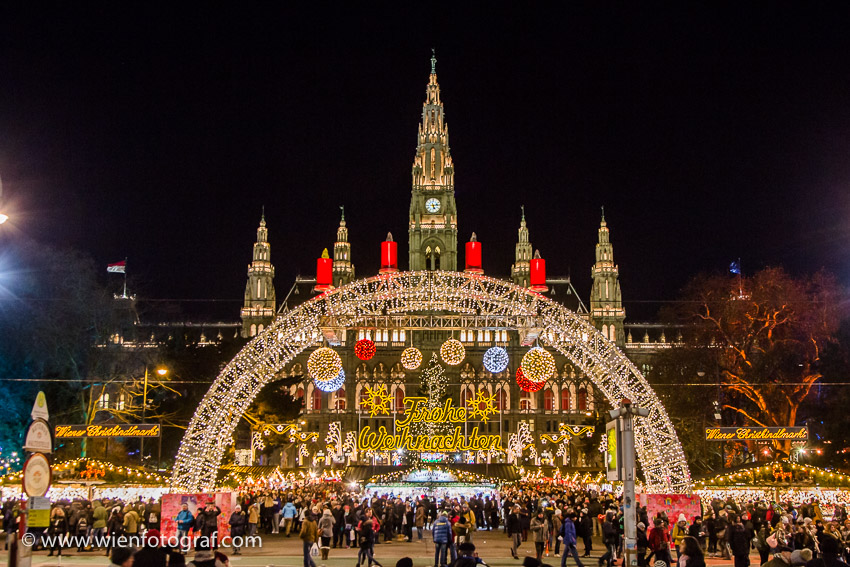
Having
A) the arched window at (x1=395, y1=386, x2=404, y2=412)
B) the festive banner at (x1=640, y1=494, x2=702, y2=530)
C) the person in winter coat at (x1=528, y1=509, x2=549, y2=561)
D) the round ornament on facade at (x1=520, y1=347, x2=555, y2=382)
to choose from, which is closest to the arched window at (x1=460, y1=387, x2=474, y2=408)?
the arched window at (x1=395, y1=386, x2=404, y2=412)

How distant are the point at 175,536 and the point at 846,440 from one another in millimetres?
24813

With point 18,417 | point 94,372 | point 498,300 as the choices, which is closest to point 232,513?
point 498,300

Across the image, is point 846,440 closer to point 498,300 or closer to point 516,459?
point 498,300

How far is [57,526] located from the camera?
21.8 meters

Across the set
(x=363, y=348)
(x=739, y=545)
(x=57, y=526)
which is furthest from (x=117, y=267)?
(x=739, y=545)

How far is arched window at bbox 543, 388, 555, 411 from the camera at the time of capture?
8531 centimetres

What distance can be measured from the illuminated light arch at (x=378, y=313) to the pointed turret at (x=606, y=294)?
6193 centimetres

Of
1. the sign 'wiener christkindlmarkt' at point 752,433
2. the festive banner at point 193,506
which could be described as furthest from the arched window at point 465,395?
the festive banner at point 193,506

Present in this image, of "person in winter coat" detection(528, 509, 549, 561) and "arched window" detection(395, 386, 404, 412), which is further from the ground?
"arched window" detection(395, 386, 404, 412)

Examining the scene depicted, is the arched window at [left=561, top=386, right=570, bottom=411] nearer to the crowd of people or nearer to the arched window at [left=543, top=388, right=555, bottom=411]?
the arched window at [left=543, top=388, right=555, bottom=411]

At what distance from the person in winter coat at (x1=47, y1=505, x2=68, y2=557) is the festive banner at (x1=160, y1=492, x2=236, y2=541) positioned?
7.59 ft

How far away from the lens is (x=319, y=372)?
1212 inches

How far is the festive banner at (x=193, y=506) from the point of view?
2092cm

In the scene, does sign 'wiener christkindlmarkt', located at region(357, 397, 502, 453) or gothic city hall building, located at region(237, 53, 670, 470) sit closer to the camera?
sign 'wiener christkindlmarkt', located at region(357, 397, 502, 453)
